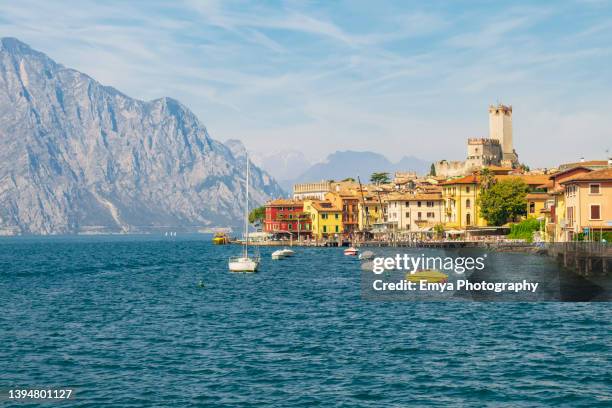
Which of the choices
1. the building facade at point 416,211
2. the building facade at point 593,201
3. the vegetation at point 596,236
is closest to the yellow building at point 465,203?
the building facade at point 416,211

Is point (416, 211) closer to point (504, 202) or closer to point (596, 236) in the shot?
A: point (504, 202)

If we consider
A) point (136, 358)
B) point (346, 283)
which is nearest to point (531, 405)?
point (136, 358)

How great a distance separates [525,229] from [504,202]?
537 inches

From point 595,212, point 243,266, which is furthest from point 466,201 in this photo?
point 243,266

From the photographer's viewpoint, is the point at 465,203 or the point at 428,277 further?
the point at 465,203

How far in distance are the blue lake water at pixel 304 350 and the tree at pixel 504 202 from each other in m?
102

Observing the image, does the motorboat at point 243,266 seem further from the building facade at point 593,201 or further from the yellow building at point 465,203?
the yellow building at point 465,203

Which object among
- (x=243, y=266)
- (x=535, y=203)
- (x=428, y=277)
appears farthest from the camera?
(x=535, y=203)

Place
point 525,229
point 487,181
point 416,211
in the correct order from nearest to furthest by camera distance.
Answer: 1. point 525,229
2. point 487,181
3. point 416,211

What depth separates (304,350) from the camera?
40.5 metres

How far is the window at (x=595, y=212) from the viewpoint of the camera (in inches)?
3720

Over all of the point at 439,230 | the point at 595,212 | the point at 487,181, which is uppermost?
the point at 487,181

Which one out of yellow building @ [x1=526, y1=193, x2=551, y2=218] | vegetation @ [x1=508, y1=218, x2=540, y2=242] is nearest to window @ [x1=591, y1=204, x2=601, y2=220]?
vegetation @ [x1=508, y1=218, x2=540, y2=242]

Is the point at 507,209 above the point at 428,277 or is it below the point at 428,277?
above
